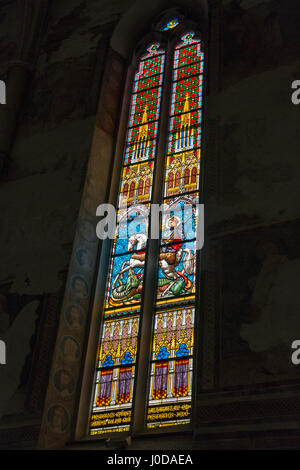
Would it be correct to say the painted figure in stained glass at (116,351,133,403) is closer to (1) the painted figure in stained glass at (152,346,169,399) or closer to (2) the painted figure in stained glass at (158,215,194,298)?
(1) the painted figure in stained glass at (152,346,169,399)

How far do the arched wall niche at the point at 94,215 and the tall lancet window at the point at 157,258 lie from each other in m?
0.14

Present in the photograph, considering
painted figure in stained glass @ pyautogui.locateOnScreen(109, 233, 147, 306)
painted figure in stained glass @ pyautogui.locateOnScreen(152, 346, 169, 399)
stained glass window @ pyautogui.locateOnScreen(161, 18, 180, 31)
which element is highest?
stained glass window @ pyautogui.locateOnScreen(161, 18, 180, 31)

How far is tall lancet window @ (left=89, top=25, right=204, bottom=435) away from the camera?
8023 millimetres

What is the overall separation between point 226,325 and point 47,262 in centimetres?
276

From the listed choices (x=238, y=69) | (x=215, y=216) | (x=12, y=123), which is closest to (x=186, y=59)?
(x=238, y=69)

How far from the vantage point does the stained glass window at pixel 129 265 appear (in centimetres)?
819

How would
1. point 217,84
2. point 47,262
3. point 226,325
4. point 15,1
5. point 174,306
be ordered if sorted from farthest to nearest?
point 15,1
point 217,84
point 47,262
point 174,306
point 226,325

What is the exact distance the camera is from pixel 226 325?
763cm

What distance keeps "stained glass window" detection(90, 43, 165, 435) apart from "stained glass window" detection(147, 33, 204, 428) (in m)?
0.27

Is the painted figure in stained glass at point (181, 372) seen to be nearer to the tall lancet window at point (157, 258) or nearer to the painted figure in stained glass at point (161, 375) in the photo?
the tall lancet window at point (157, 258)

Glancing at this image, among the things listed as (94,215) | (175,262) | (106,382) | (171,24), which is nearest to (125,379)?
(106,382)

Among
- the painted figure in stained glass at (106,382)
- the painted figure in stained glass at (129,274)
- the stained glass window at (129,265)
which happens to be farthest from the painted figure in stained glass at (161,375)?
the painted figure in stained glass at (129,274)

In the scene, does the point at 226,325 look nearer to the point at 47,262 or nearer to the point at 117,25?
the point at 47,262

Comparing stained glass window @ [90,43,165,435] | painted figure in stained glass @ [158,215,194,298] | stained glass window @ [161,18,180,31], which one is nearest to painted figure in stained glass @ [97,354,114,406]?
stained glass window @ [90,43,165,435]
